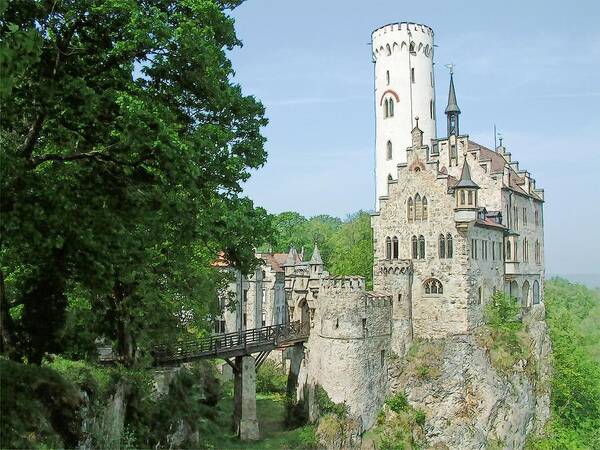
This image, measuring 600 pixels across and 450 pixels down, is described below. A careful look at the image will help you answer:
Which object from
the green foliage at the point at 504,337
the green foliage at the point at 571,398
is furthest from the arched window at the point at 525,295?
the green foliage at the point at 504,337

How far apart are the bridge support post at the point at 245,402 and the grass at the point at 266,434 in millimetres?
474

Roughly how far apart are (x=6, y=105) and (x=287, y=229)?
73434 mm

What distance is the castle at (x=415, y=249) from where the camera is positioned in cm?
3503

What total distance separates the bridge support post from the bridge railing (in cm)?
100

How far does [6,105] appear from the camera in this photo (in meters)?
13.7

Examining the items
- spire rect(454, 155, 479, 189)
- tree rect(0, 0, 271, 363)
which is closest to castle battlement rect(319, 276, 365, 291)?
spire rect(454, 155, 479, 189)

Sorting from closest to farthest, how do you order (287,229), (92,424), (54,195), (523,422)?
1. (54,195)
2. (92,424)
3. (523,422)
4. (287,229)

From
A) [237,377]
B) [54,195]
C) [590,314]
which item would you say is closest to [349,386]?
[237,377]

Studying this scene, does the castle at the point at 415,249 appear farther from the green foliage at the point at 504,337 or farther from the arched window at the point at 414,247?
the green foliage at the point at 504,337

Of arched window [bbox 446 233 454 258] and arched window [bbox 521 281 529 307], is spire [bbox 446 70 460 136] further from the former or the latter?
arched window [bbox 521 281 529 307]

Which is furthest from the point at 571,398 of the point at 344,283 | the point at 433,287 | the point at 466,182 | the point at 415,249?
the point at 344,283

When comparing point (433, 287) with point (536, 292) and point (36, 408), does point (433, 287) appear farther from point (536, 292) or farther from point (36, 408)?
point (36, 408)

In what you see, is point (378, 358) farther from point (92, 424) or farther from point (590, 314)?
point (590, 314)

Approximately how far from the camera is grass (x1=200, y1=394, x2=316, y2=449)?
29.5 metres
